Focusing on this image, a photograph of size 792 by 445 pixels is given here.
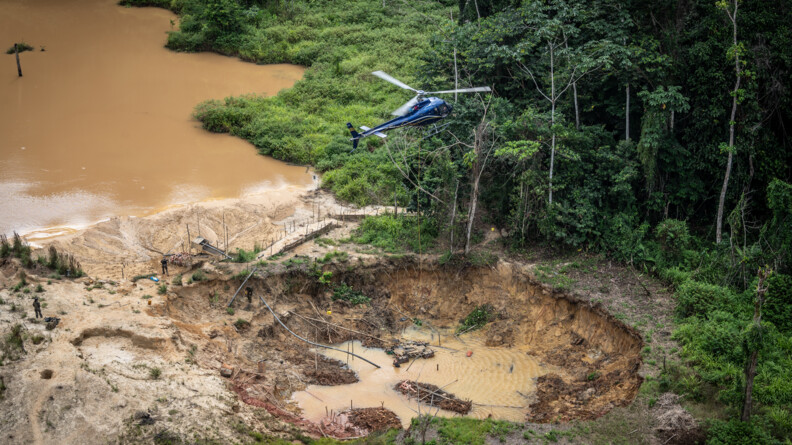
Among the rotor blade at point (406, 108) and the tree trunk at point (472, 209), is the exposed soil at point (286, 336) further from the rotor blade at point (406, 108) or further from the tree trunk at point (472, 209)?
the rotor blade at point (406, 108)

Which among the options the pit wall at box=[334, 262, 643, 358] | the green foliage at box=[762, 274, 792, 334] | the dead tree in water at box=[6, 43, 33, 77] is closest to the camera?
the green foliage at box=[762, 274, 792, 334]

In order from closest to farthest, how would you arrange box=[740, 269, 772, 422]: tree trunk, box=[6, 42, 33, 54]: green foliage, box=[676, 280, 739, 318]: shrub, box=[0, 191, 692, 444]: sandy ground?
box=[740, 269, 772, 422]: tree trunk
box=[0, 191, 692, 444]: sandy ground
box=[676, 280, 739, 318]: shrub
box=[6, 42, 33, 54]: green foliage

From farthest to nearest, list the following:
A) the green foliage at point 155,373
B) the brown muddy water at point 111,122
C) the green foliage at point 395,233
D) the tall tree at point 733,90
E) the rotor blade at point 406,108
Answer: the brown muddy water at point 111,122 → the green foliage at point 395,233 → the rotor blade at point 406,108 → the tall tree at point 733,90 → the green foliage at point 155,373

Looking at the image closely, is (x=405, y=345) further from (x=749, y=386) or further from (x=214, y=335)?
(x=749, y=386)

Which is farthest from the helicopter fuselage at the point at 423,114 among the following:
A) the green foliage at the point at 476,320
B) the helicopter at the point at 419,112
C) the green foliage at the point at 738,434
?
the green foliage at the point at 738,434

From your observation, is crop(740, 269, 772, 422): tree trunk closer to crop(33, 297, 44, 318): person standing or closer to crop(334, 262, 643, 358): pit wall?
crop(334, 262, 643, 358): pit wall

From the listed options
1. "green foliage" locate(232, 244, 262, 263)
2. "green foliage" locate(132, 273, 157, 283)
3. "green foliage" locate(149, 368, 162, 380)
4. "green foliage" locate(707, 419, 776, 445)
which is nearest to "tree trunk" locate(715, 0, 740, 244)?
"green foliage" locate(707, 419, 776, 445)

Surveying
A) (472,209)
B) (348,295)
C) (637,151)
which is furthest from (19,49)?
(637,151)
